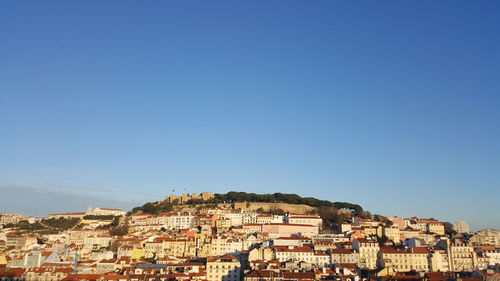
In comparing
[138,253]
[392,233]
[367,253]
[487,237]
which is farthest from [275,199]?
[367,253]

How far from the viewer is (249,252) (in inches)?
2234

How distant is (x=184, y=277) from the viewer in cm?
4597

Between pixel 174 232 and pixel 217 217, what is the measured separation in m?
9.39

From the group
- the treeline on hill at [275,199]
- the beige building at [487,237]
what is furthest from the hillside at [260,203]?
the beige building at [487,237]

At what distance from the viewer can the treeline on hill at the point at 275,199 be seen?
336 ft

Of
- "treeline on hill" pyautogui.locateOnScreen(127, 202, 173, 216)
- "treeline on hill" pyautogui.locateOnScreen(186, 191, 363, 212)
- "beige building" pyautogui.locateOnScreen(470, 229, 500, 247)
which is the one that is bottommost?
"beige building" pyautogui.locateOnScreen(470, 229, 500, 247)

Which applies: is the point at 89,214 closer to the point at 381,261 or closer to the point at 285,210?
the point at 285,210

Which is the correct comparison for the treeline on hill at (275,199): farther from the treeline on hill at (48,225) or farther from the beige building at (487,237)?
the treeline on hill at (48,225)

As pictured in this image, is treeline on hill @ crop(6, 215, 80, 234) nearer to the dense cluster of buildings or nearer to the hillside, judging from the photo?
the dense cluster of buildings

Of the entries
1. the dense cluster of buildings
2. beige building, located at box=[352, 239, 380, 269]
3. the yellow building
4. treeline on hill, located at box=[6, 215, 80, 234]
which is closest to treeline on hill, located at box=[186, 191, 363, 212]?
the dense cluster of buildings

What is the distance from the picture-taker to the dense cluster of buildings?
48.4 metres

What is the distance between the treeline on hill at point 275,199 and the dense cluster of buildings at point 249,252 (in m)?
9.15

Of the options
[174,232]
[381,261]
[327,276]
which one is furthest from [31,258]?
[381,261]

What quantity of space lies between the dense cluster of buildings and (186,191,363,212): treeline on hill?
9.15 meters
